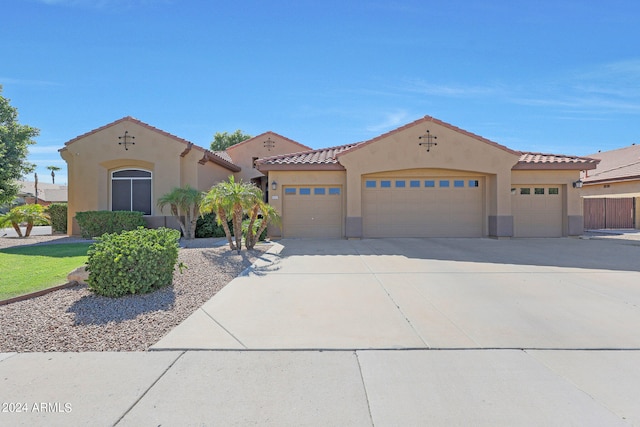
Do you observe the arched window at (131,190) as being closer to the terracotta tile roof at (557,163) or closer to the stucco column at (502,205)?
the stucco column at (502,205)

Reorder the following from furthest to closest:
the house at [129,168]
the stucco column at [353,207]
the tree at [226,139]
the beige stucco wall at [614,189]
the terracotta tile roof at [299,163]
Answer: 1. the tree at [226,139]
2. the beige stucco wall at [614,189]
3. the house at [129,168]
4. the terracotta tile roof at [299,163]
5. the stucco column at [353,207]

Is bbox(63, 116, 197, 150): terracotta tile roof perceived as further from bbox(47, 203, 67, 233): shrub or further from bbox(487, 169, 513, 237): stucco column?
bbox(487, 169, 513, 237): stucco column

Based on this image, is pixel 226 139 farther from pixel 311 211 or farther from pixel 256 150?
pixel 311 211

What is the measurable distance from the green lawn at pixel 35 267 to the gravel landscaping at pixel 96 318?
580mm

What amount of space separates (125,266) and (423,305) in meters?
4.90

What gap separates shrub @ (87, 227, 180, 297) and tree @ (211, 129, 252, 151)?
37868 mm

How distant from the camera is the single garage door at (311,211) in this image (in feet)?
53.2

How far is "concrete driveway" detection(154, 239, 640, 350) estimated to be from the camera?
452cm

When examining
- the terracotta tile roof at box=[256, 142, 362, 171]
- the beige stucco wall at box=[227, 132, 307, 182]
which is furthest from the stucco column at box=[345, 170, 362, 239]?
the beige stucco wall at box=[227, 132, 307, 182]

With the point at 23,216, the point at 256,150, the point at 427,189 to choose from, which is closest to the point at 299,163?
the point at 427,189

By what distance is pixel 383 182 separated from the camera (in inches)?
643
